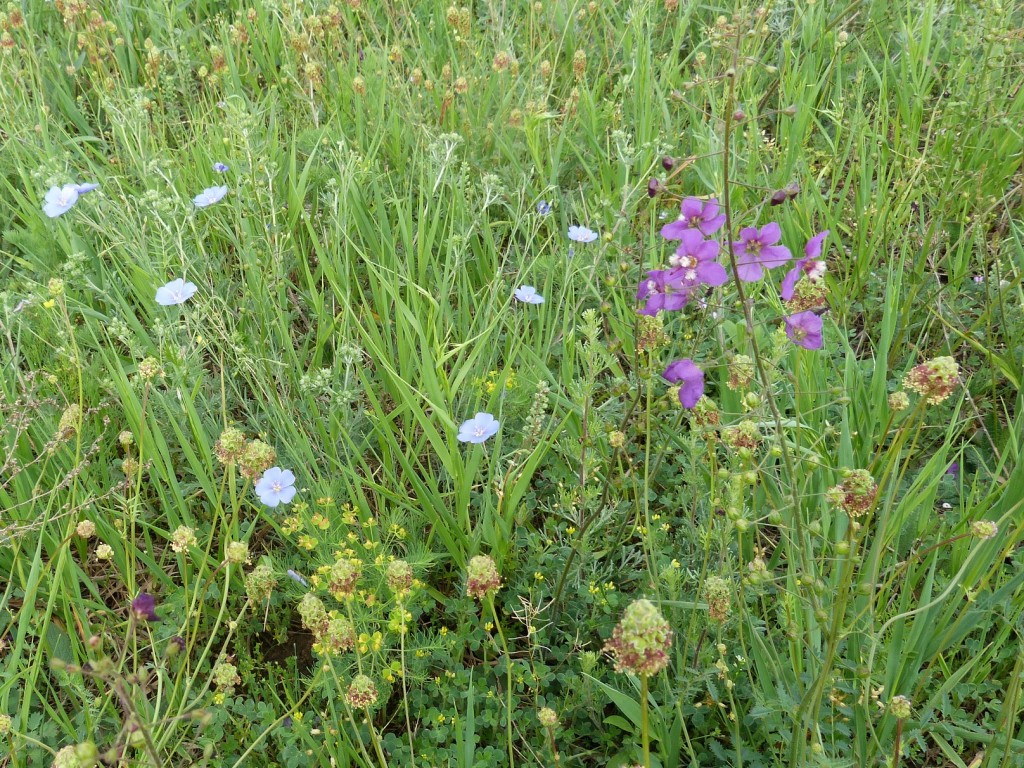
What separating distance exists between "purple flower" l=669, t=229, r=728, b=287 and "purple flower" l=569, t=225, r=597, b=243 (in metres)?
0.97

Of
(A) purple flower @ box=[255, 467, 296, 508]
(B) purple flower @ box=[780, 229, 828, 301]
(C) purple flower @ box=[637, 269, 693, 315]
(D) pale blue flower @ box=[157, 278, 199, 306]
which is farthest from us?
(D) pale blue flower @ box=[157, 278, 199, 306]

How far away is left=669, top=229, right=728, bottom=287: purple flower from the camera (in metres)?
1.41

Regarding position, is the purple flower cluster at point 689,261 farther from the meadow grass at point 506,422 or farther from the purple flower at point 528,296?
the purple flower at point 528,296

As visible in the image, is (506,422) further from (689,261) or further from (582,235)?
(689,261)

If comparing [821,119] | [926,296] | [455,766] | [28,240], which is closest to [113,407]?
[28,240]

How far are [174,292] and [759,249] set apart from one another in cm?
151

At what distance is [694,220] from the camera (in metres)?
1.46

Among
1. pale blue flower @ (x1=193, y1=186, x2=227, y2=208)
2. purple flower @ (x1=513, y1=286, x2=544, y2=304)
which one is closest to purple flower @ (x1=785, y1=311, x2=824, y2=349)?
purple flower @ (x1=513, y1=286, x2=544, y2=304)

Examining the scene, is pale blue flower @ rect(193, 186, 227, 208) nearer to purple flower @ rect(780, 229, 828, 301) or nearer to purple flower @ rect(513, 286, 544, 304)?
purple flower @ rect(513, 286, 544, 304)

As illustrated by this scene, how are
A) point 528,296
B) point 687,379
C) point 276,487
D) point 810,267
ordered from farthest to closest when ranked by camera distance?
point 528,296 → point 276,487 → point 687,379 → point 810,267

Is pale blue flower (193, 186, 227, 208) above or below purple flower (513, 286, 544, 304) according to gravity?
above

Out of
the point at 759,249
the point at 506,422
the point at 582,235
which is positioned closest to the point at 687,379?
the point at 759,249

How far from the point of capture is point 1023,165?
2877mm

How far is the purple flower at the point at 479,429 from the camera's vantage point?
1912mm
